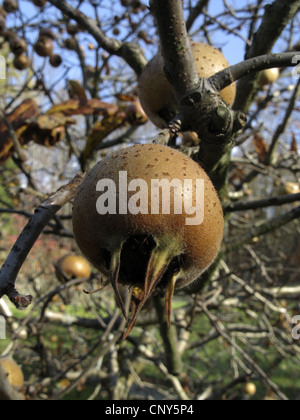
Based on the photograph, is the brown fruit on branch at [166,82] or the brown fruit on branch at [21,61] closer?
the brown fruit on branch at [166,82]

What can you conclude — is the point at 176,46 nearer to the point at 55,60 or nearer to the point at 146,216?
the point at 146,216

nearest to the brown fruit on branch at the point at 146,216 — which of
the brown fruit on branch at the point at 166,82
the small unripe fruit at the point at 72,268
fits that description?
the brown fruit on branch at the point at 166,82

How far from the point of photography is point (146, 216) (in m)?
0.71

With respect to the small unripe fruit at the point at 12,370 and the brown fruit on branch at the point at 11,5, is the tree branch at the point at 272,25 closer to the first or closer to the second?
the small unripe fruit at the point at 12,370

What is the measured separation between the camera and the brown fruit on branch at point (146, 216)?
70 centimetres

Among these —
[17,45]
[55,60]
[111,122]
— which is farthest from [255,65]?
[17,45]

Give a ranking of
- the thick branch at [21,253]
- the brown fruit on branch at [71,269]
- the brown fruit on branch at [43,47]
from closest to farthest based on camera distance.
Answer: the thick branch at [21,253]
the brown fruit on branch at [71,269]
the brown fruit on branch at [43,47]

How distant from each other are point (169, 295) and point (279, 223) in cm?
114

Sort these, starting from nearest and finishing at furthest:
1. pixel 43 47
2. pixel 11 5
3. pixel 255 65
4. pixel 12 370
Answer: pixel 255 65 → pixel 12 370 → pixel 43 47 → pixel 11 5

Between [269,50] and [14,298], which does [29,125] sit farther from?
[14,298]

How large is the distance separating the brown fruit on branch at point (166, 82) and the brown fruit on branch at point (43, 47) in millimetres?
2524

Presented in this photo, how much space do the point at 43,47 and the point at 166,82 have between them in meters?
2.69
